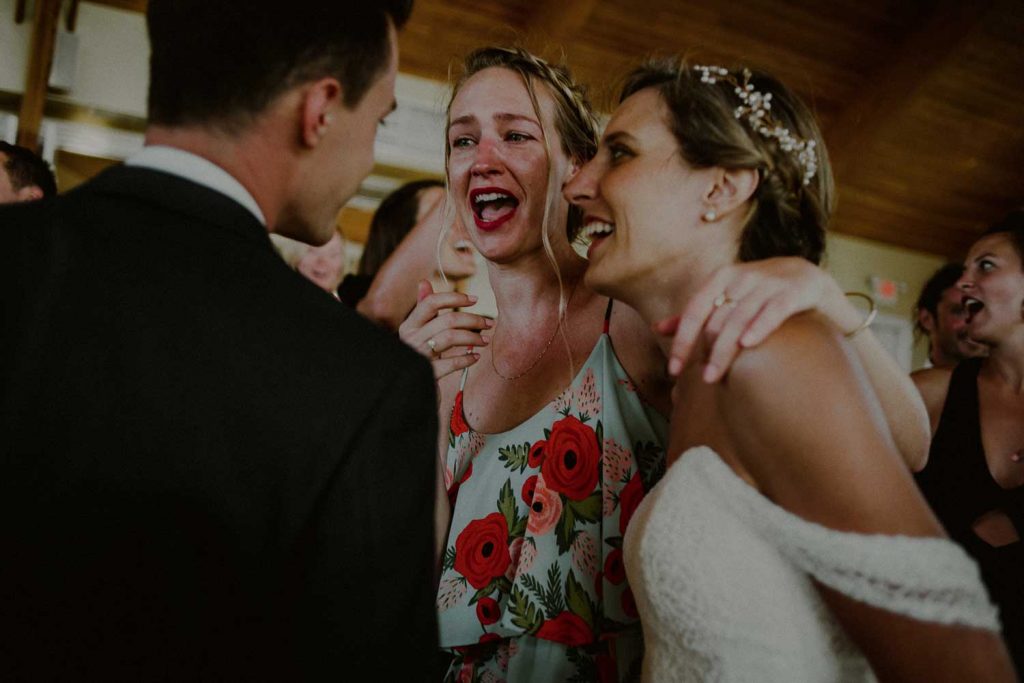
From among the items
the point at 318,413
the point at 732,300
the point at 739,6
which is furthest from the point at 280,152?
the point at 739,6

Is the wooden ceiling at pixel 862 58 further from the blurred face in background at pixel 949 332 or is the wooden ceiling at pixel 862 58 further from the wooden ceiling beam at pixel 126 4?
the blurred face in background at pixel 949 332

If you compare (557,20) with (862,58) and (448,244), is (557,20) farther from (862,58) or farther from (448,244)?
(448,244)

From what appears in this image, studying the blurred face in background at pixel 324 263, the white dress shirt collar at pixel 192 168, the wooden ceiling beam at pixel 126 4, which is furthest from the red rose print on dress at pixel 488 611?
the wooden ceiling beam at pixel 126 4

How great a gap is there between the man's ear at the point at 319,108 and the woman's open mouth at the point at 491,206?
803mm

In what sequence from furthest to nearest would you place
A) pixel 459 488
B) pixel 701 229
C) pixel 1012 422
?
pixel 1012 422, pixel 459 488, pixel 701 229

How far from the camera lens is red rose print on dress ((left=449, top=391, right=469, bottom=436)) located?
1.72 m

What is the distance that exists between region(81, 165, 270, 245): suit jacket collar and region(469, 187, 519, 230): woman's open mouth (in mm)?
925

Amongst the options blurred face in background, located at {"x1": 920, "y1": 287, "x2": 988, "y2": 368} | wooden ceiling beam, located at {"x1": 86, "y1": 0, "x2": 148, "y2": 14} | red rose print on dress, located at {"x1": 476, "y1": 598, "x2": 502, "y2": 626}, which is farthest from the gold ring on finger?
wooden ceiling beam, located at {"x1": 86, "y1": 0, "x2": 148, "y2": 14}

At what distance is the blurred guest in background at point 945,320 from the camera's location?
3291mm

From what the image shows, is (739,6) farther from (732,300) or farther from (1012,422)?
(732,300)

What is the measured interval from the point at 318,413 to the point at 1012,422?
84.8 inches

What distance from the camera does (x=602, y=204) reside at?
1.45 meters

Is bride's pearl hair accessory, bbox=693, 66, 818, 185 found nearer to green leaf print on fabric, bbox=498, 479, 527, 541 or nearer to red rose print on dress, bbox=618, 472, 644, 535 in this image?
red rose print on dress, bbox=618, 472, 644, 535

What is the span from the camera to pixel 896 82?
7270 mm
